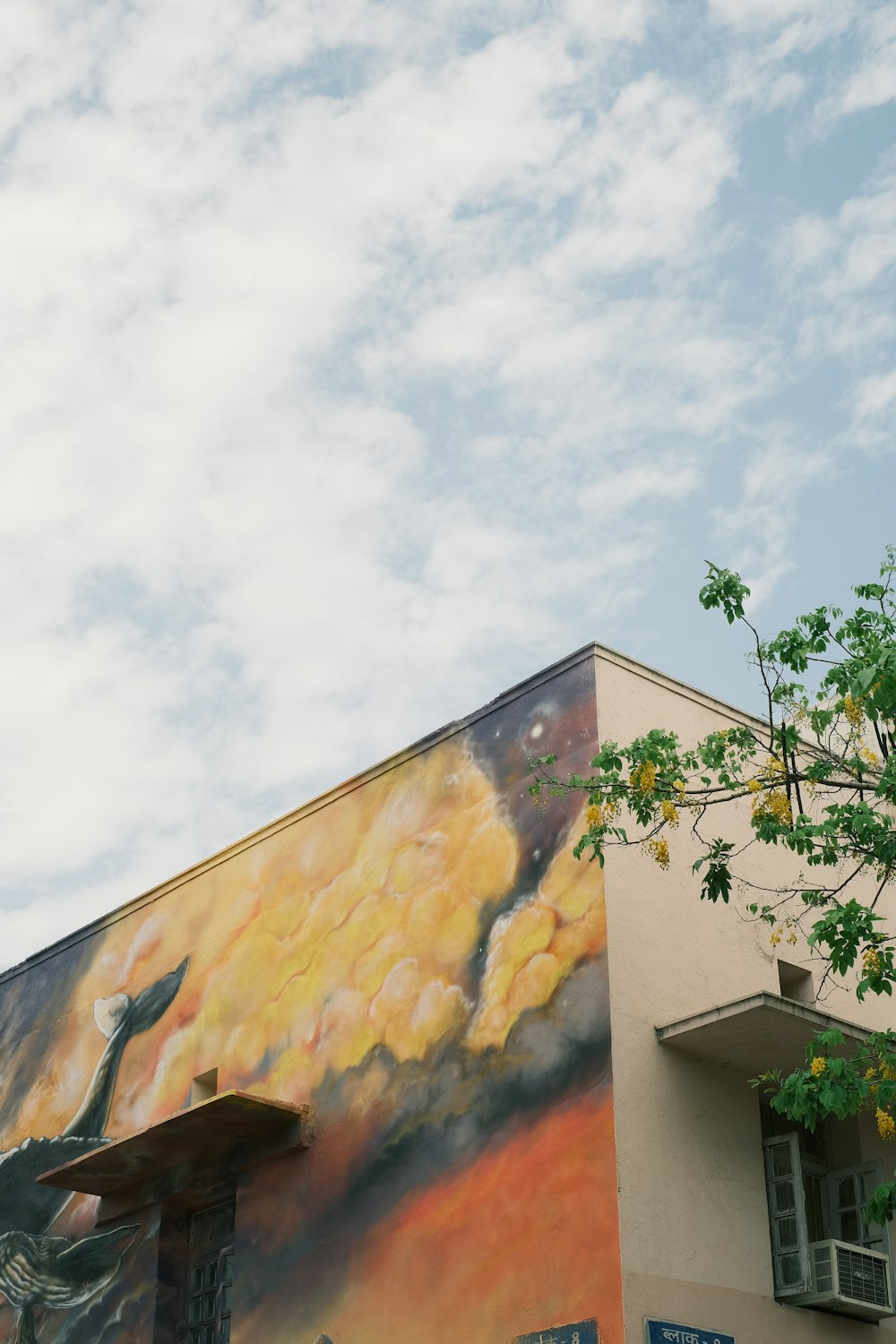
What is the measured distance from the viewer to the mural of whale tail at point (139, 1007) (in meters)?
14.8

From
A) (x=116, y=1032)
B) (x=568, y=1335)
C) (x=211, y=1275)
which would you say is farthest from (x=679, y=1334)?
(x=116, y=1032)

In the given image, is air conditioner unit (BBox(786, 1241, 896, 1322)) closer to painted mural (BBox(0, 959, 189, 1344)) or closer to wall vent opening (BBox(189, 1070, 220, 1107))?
wall vent opening (BBox(189, 1070, 220, 1107))

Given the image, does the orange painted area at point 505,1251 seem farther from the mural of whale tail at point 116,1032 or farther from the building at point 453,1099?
the mural of whale tail at point 116,1032

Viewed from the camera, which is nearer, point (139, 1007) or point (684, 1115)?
point (684, 1115)

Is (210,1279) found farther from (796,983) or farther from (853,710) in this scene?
(853,710)

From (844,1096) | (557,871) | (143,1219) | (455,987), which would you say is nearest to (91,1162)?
(143,1219)

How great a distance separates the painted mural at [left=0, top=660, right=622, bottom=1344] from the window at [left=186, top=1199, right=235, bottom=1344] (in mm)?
335

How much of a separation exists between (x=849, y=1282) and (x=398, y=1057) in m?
3.52

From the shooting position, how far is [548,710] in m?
12.4

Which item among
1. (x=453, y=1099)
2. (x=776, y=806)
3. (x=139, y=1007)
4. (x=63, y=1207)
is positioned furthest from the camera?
(x=139, y=1007)

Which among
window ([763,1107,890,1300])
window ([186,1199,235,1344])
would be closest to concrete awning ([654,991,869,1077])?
window ([763,1107,890,1300])

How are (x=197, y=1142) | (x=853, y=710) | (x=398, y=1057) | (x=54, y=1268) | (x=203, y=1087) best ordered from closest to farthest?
1. (x=853, y=710)
2. (x=398, y=1057)
3. (x=197, y=1142)
4. (x=203, y=1087)
5. (x=54, y=1268)

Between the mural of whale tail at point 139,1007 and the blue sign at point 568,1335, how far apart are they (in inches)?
224

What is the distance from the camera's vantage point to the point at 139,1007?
15094 millimetres
